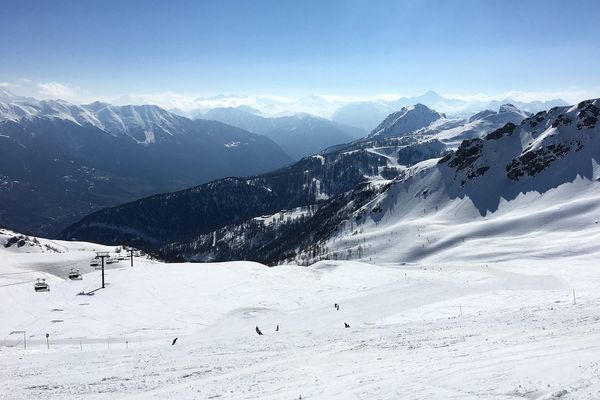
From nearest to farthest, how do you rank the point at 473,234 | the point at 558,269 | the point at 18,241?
the point at 558,269, the point at 473,234, the point at 18,241

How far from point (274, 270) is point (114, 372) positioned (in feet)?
186

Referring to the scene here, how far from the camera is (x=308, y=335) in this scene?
46594mm

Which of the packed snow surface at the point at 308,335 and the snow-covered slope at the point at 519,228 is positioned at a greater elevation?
the snow-covered slope at the point at 519,228

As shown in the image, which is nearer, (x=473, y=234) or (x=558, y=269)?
(x=558, y=269)

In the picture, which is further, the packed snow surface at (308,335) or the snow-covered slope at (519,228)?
the snow-covered slope at (519,228)

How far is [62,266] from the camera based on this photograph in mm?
137875

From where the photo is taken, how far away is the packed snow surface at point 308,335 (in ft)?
84.1

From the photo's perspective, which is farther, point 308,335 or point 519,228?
point 519,228

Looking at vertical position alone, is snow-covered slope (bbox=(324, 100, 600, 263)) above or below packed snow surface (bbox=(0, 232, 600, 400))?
above

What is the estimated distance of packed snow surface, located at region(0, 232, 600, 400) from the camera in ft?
84.1

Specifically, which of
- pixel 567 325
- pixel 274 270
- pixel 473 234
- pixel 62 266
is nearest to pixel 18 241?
pixel 62 266

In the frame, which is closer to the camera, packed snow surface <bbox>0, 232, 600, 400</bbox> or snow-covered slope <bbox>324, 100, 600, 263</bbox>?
packed snow surface <bbox>0, 232, 600, 400</bbox>

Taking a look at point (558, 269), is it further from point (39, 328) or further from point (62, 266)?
point (62, 266)

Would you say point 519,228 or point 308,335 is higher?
Result: point 519,228
